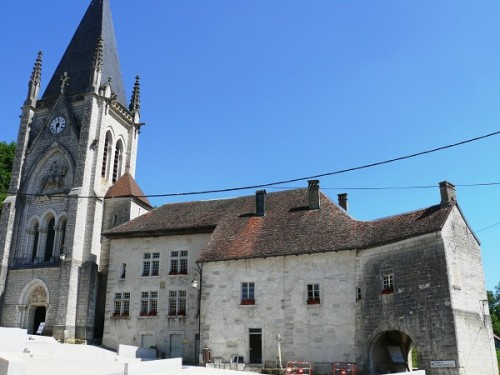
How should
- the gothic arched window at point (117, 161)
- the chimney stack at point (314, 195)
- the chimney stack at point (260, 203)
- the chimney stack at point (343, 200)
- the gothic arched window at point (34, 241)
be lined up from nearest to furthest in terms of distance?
the chimney stack at point (314, 195), the chimney stack at point (260, 203), the chimney stack at point (343, 200), the gothic arched window at point (34, 241), the gothic arched window at point (117, 161)

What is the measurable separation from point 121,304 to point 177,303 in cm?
374

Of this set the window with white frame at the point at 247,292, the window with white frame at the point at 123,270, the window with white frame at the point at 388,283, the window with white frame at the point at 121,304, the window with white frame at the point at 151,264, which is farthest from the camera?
the window with white frame at the point at 123,270

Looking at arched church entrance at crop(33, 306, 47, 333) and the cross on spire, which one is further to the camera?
the cross on spire

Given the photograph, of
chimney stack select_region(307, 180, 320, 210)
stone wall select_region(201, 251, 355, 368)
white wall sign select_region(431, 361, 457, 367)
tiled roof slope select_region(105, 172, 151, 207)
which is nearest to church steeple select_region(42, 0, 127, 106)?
tiled roof slope select_region(105, 172, 151, 207)

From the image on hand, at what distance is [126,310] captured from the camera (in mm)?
30641

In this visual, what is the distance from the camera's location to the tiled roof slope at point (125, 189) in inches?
1433

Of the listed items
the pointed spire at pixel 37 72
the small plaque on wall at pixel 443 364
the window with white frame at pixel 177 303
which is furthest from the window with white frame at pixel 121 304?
the pointed spire at pixel 37 72

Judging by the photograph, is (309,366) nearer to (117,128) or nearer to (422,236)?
(422,236)

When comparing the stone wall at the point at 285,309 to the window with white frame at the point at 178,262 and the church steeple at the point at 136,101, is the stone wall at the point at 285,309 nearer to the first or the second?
the window with white frame at the point at 178,262

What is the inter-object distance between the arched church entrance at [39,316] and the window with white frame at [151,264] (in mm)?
9253

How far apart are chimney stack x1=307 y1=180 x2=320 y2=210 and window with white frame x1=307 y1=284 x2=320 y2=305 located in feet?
16.0

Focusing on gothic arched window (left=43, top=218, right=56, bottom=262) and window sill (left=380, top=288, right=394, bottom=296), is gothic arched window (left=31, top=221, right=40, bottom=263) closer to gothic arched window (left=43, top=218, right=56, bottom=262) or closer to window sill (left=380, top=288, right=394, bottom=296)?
gothic arched window (left=43, top=218, right=56, bottom=262)

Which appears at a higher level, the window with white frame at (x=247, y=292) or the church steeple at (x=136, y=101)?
the church steeple at (x=136, y=101)

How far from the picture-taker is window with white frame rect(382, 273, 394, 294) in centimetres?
2234
